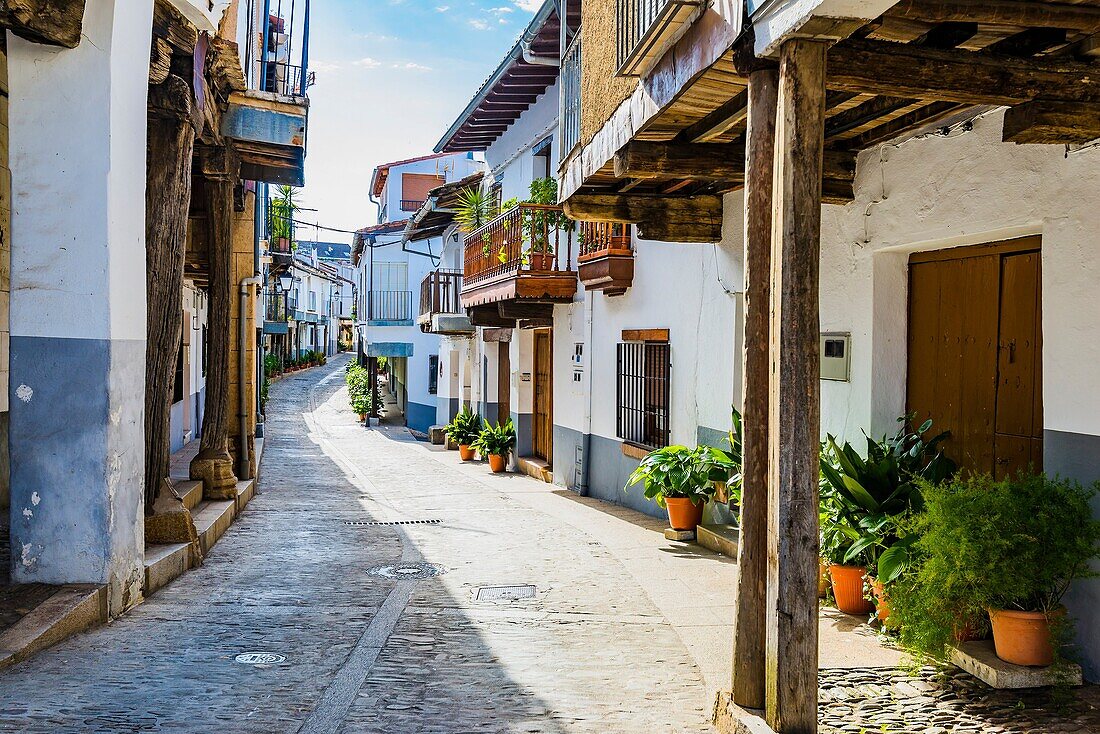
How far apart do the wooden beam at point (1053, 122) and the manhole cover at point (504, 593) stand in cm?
445

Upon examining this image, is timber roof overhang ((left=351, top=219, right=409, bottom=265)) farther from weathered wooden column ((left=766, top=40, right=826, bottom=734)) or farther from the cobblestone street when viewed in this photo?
weathered wooden column ((left=766, top=40, right=826, bottom=734))

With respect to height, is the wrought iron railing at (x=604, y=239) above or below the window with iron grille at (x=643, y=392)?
above

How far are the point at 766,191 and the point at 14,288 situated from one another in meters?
4.61

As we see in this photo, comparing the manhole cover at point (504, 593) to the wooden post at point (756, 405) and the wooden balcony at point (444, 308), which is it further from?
the wooden balcony at point (444, 308)

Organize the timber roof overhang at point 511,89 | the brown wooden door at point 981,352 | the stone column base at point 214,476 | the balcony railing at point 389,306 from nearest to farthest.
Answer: the brown wooden door at point 981,352 < the stone column base at point 214,476 < the timber roof overhang at point 511,89 < the balcony railing at point 389,306

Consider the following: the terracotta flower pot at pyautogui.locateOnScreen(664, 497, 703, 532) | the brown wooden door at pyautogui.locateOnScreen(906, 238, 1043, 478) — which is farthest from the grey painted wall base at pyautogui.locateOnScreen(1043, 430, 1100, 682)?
the terracotta flower pot at pyautogui.locateOnScreen(664, 497, 703, 532)

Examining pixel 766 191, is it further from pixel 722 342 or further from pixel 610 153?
pixel 722 342

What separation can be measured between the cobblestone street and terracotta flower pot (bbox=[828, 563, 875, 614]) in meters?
0.79

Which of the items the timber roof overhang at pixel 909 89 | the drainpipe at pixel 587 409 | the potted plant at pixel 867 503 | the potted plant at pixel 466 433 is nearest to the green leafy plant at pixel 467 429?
the potted plant at pixel 466 433

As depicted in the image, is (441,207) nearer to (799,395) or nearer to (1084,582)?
(1084,582)

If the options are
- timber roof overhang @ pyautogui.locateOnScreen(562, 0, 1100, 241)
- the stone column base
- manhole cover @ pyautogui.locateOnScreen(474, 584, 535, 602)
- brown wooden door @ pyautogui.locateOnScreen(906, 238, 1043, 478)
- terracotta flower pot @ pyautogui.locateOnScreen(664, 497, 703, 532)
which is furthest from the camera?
the stone column base

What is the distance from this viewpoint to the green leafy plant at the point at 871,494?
5.68 metres

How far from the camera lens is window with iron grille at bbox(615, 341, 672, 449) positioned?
11.0m

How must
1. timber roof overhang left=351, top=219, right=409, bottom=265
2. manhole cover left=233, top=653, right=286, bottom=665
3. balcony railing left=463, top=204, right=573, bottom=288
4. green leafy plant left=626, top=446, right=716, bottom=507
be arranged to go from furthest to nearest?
1. timber roof overhang left=351, top=219, right=409, bottom=265
2. balcony railing left=463, top=204, right=573, bottom=288
3. green leafy plant left=626, top=446, right=716, bottom=507
4. manhole cover left=233, top=653, right=286, bottom=665
